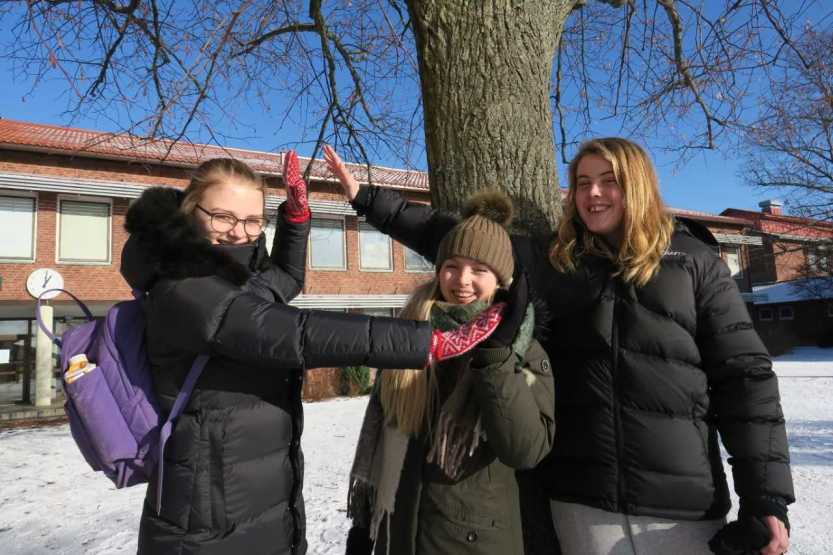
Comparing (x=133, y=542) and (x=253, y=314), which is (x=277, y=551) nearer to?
(x=253, y=314)

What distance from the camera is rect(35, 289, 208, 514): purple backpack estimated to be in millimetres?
1552

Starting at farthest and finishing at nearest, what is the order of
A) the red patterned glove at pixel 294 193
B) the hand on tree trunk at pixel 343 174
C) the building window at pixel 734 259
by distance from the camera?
the building window at pixel 734 259 → the hand on tree trunk at pixel 343 174 → the red patterned glove at pixel 294 193

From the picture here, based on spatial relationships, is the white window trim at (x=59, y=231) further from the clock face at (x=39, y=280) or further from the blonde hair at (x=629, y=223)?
the blonde hair at (x=629, y=223)

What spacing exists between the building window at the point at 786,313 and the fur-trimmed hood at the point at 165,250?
36195 millimetres

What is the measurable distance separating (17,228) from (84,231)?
1512mm

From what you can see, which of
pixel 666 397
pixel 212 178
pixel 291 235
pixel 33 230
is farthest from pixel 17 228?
pixel 666 397

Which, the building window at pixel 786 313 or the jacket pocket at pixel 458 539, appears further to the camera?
the building window at pixel 786 313

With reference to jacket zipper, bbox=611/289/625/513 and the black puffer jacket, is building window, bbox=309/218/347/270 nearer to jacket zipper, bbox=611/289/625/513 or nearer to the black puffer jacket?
the black puffer jacket

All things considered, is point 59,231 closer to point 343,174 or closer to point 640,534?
point 343,174

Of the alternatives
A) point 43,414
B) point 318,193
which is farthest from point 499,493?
point 318,193

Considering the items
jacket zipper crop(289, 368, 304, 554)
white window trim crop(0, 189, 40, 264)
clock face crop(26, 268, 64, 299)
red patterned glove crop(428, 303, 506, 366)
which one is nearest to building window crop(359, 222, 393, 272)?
clock face crop(26, 268, 64, 299)

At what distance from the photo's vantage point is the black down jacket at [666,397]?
1.73 meters

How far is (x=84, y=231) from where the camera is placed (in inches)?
597

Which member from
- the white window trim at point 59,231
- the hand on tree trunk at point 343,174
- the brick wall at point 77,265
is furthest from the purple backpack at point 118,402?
the white window trim at point 59,231
